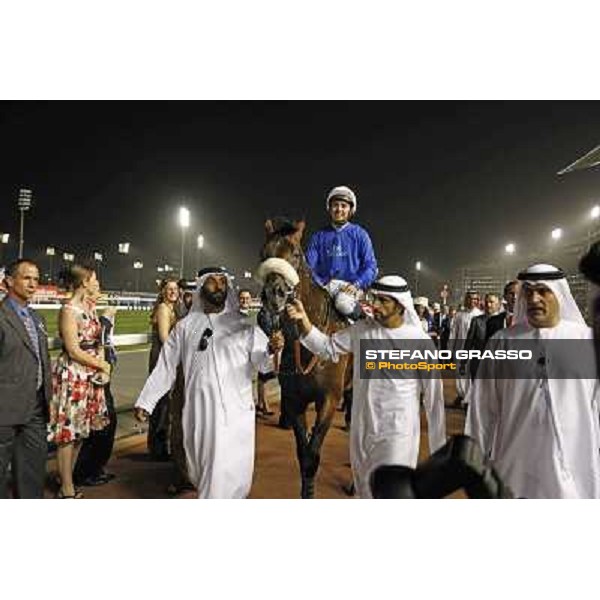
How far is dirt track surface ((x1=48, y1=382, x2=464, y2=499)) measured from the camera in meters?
4.12

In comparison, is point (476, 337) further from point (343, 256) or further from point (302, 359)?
point (302, 359)

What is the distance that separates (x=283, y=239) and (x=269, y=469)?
6.74ft

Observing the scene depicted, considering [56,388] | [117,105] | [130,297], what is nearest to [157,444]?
[56,388]

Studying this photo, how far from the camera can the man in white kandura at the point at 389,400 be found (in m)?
3.30

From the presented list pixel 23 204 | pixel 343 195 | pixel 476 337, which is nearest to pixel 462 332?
pixel 476 337

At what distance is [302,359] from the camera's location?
412 cm

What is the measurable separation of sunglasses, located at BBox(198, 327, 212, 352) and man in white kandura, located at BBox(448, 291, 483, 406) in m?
1.46

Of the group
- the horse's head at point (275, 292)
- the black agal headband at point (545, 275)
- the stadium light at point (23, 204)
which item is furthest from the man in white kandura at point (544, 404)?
the stadium light at point (23, 204)

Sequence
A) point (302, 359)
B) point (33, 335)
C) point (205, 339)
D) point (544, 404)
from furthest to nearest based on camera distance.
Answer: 1. point (302, 359)
2. point (33, 335)
3. point (205, 339)
4. point (544, 404)

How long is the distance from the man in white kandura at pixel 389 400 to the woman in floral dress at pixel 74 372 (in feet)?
5.40

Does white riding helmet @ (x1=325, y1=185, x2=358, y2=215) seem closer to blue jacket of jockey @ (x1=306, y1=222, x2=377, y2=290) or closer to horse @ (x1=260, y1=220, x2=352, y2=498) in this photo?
blue jacket of jockey @ (x1=306, y1=222, x2=377, y2=290)

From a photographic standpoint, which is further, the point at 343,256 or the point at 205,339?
the point at 343,256

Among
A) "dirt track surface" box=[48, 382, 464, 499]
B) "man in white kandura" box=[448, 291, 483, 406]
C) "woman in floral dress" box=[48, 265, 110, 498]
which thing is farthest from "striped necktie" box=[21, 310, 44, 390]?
"man in white kandura" box=[448, 291, 483, 406]
